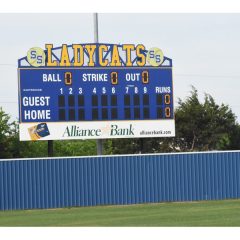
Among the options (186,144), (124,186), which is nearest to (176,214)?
(124,186)

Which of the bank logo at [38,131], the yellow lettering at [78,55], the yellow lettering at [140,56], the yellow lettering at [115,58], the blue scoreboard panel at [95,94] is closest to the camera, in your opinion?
the blue scoreboard panel at [95,94]

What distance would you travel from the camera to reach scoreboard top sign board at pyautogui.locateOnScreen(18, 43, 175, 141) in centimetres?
3003

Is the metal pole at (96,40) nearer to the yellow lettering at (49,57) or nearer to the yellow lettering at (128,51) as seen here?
the yellow lettering at (128,51)

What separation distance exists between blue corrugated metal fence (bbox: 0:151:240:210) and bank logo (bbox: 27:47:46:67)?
4050 millimetres

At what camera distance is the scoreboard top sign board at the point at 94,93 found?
3003cm

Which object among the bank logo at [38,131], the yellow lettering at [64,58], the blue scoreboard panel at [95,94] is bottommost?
the bank logo at [38,131]

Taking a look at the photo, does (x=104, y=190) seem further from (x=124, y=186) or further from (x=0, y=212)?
(x=0, y=212)

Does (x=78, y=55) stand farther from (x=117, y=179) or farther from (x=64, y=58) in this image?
(x=117, y=179)

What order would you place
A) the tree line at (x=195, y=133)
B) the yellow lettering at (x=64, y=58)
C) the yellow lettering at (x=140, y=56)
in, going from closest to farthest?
the yellow lettering at (x=64, y=58)
the yellow lettering at (x=140, y=56)
the tree line at (x=195, y=133)

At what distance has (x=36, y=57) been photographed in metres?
30.2

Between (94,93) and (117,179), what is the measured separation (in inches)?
147

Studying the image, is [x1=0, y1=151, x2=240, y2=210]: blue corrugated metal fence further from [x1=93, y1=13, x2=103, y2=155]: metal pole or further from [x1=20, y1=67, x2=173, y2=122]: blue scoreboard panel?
[x1=93, y1=13, x2=103, y2=155]: metal pole

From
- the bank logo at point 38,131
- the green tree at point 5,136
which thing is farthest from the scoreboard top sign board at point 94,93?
the green tree at point 5,136

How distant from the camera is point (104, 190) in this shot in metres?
30.1
